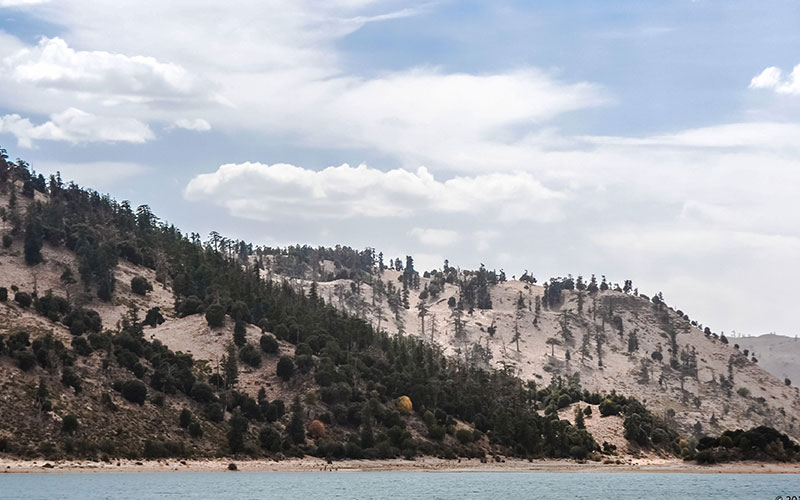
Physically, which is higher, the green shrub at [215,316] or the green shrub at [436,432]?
the green shrub at [215,316]

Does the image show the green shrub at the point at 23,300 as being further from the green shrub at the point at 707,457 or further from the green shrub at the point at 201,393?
the green shrub at the point at 707,457

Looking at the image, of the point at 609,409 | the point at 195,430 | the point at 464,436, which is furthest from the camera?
the point at 609,409

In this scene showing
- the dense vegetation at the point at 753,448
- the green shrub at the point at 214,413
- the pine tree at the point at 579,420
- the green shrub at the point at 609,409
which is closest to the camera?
Answer: the dense vegetation at the point at 753,448

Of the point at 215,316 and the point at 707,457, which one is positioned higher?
the point at 215,316

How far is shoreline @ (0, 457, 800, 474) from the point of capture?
118 metres

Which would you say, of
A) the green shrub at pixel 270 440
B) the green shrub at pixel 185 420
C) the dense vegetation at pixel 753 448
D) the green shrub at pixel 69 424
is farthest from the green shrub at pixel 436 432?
the green shrub at pixel 69 424

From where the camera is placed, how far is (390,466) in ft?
490

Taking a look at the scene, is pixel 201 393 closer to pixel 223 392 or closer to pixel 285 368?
pixel 223 392

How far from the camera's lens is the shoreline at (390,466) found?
117562mm

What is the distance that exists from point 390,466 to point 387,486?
31.5 m

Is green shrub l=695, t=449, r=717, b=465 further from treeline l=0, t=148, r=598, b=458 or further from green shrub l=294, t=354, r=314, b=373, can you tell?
green shrub l=294, t=354, r=314, b=373

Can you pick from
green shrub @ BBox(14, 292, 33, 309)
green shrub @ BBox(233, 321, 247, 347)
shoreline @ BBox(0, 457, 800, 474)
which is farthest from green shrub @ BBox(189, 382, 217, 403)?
green shrub @ BBox(14, 292, 33, 309)

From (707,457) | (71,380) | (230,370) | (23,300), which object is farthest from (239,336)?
(707,457)

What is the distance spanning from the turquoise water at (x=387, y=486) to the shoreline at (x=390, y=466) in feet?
3.71
